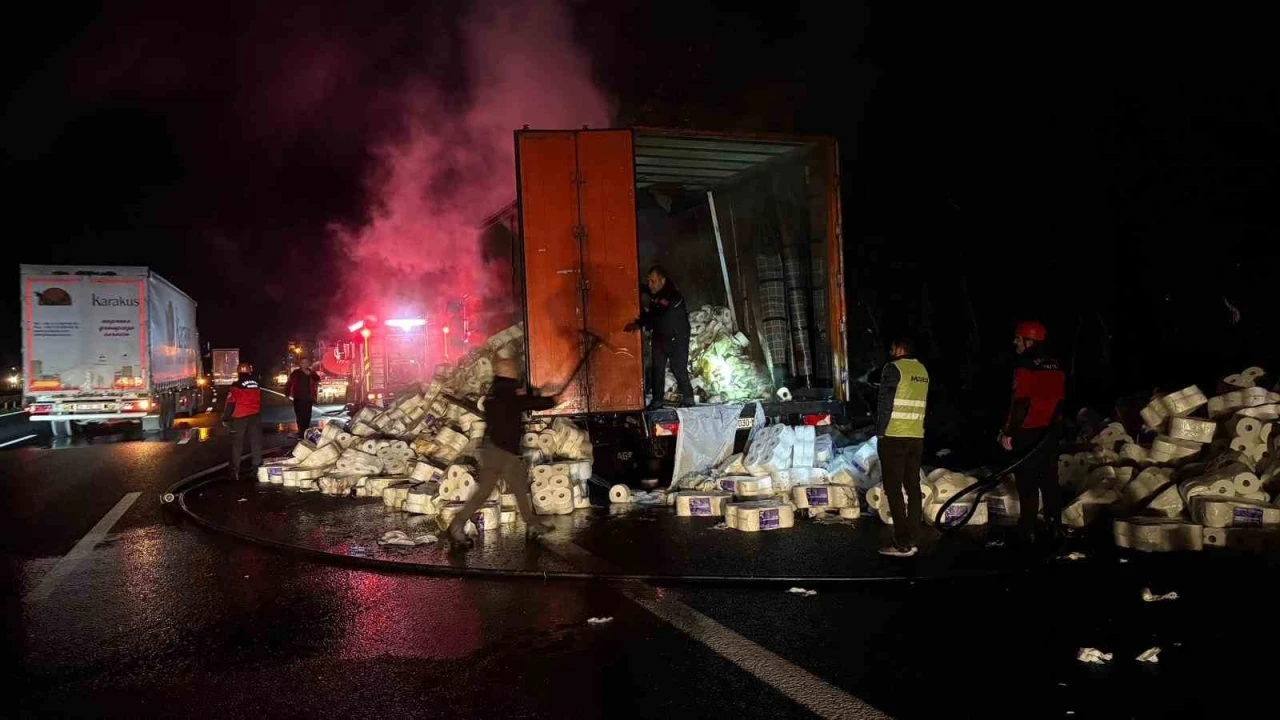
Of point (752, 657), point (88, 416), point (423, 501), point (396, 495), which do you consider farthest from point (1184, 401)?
point (88, 416)

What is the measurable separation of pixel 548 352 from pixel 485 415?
1.64 metres

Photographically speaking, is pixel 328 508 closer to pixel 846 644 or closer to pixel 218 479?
pixel 218 479

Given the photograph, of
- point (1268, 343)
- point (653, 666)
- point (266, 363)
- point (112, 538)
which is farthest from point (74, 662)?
point (266, 363)

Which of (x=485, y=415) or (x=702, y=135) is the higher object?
(x=702, y=135)

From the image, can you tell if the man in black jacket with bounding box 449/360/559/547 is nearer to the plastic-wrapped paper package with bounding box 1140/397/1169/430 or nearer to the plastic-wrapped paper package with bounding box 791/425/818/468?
the plastic-wrapped paper package with bounding box 791/425/818/468

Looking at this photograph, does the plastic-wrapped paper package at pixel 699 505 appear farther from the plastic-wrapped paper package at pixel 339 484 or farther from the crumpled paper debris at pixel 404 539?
the plastic-wrapped paper package at pixel 339 484

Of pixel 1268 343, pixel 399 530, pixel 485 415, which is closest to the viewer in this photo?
pixel 485 415

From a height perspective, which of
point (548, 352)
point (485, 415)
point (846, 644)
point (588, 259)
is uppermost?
point (588, 259)

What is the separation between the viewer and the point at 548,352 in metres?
8.20

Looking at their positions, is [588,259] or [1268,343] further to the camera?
[1268,343]

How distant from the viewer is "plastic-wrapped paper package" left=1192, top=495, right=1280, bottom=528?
595 cm

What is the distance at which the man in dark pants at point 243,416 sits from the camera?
35.3 ft

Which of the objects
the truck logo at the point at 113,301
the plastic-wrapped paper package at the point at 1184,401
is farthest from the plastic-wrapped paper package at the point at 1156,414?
the truck logo at the point at 113,301

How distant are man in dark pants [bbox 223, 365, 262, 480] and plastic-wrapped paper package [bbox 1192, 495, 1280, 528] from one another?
33.5 feet
